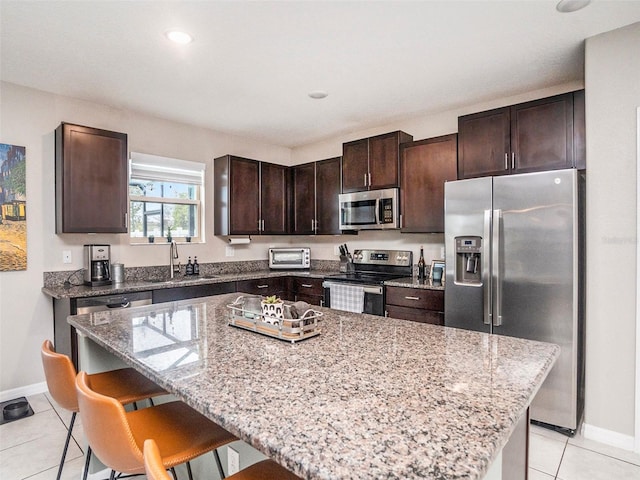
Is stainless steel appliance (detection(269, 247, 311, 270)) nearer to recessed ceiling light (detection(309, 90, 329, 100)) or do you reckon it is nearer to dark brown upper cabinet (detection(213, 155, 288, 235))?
dark brown upper cabinet (detection(213, 155, 288, 235))

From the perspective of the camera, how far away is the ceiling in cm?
213

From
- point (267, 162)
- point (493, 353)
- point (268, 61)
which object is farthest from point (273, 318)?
point (267, 162)

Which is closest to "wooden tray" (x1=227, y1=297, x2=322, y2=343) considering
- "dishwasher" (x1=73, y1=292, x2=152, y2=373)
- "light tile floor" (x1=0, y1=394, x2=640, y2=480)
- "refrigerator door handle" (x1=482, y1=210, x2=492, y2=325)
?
"dishwasher" (x1=73, y1=292, x2=152, y2=373)

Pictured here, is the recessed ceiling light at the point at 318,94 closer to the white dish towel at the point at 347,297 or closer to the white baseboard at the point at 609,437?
the white dish towel at the point at 347,297

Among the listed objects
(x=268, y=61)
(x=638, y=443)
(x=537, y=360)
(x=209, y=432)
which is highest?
(x=268, y=61)

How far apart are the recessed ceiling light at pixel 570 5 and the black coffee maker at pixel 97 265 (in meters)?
3.74

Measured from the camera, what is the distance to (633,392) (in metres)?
2.30

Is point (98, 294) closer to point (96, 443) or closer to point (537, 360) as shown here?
point (96, 443)

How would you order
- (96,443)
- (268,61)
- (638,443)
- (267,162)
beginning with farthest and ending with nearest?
(267,162)
(268,61)
(638,443)
(96,443)

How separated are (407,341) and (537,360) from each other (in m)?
0.45

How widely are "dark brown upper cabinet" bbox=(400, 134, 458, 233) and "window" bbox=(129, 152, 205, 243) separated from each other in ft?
7.51

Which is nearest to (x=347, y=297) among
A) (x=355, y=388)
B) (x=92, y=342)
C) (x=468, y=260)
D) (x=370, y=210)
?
(x=370, y=210)

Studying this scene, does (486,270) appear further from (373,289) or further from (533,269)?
(373,289)

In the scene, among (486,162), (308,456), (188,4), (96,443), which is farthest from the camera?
(486,162)
